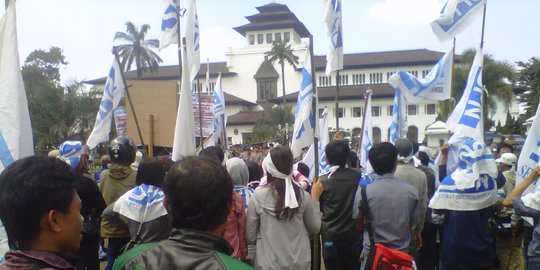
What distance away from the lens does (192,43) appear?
8.46 metres

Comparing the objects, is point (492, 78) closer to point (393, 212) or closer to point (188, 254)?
point (393, 212)

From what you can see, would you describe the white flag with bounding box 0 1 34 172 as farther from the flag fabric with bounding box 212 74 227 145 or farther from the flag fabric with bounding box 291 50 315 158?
the flag fabric with bounding box 212 74 227 145

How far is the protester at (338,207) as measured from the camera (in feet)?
17.0

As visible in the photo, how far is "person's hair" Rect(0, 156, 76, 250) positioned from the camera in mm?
1808

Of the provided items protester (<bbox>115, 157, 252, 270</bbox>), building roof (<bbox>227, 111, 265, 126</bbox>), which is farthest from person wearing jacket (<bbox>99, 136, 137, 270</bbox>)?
building roof (<bbox>227, 111, 265, 126</bbox>)

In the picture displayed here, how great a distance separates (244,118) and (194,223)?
66300 mm

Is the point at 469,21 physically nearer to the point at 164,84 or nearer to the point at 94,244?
the point at 164,84

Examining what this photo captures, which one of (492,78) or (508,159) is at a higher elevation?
(492,78)

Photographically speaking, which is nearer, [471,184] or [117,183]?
[471,184]

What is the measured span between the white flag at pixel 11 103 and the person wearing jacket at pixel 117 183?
59.3 inches

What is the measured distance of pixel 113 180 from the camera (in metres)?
5.29

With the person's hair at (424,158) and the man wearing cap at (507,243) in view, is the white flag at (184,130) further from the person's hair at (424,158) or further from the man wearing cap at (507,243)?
the person's hair at (424,158)

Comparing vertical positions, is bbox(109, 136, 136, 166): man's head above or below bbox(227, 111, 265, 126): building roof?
above

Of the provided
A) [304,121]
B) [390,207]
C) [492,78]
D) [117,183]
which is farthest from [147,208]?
[492,78]
